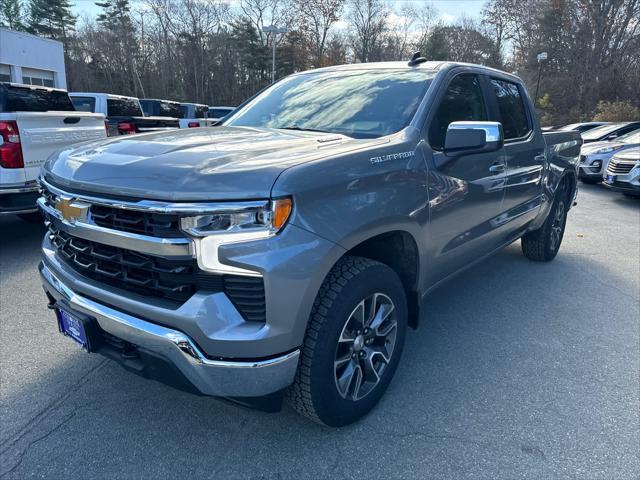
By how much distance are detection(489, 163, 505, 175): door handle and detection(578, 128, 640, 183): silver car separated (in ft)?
30.3

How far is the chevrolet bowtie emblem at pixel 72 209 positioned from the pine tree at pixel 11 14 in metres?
53.1

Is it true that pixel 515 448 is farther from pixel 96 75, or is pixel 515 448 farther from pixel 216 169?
pixel 96 75

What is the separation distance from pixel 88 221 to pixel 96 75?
52.2 metres

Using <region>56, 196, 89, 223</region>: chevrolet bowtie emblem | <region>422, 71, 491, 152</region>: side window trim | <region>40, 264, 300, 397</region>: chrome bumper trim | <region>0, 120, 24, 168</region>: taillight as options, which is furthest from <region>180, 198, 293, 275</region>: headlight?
<region>0, 120, 24, 168</region>: taillight

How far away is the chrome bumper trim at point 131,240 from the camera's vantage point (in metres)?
1.78

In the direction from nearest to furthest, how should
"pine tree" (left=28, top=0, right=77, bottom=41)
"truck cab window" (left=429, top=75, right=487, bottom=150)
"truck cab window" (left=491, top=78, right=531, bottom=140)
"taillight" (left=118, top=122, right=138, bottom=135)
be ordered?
"truck cab window" (left=429, top=75, right=487, bottom=150) → "truck cab window" (left=491, top=78, right=531, bottom=140) → "taillight" (left=118, top=122, right=138, bottom=135) → "pine tree" (left=28, top=0, right=77, bottom=41)

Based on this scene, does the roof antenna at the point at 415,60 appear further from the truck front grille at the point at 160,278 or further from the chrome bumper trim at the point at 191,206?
the truck front grille at the point at 160,278

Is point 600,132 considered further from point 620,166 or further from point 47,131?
point 47,131

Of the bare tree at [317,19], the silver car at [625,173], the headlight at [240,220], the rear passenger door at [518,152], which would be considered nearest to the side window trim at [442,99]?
the rear passenger door at [518,152]

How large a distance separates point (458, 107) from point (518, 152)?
974mm

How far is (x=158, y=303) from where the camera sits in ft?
6.23

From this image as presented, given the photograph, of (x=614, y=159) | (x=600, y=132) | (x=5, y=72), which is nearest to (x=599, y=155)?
(x=614, y=159)

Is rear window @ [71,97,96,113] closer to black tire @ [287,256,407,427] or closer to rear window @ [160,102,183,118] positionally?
rear window @ [160,102,183,118]

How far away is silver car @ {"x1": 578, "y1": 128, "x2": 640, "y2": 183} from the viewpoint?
11.4 metres
